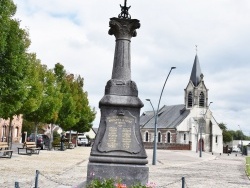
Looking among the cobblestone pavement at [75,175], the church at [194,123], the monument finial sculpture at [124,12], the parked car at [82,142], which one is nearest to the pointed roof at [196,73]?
the church at [194,123]

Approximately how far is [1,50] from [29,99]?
24.8 ft

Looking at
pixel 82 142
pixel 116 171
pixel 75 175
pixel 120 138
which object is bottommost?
pixel 82 142

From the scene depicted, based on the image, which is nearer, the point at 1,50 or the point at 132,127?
the point at 132,127

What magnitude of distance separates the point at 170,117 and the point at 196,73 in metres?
12.5

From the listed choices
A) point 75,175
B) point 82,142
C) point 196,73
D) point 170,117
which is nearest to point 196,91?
point 196,73

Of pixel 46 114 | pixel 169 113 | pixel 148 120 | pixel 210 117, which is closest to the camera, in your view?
pixel 46 114

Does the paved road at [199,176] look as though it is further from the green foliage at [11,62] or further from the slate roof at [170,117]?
the slate roof at [170,117]

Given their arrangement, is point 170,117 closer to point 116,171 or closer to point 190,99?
point 190,99

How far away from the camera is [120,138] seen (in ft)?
34.7

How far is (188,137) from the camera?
80.6 meters

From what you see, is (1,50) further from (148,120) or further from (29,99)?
(148,120)

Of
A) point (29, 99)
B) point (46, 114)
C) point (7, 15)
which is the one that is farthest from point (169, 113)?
point (7, 15)

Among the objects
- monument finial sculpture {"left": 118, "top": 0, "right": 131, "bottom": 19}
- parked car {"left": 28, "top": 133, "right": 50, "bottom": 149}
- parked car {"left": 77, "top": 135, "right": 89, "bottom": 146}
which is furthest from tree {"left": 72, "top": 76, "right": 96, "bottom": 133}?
monument finial sculpture {"left": 118, "top": 0, "right": 131, "bottom": 19}

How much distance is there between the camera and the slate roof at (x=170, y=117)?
84.1 meters
